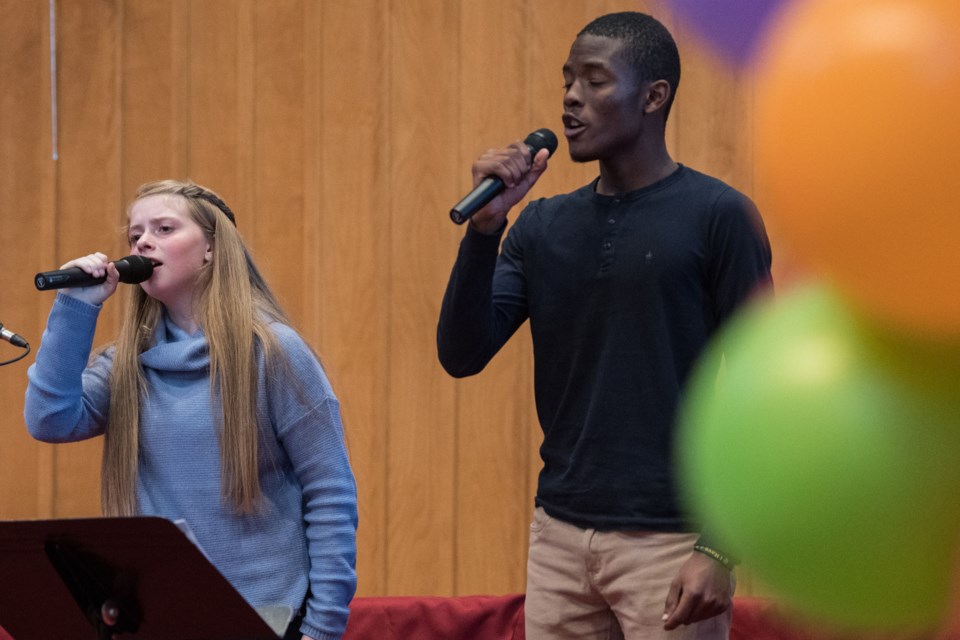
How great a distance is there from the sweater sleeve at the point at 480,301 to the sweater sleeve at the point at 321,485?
0.21m

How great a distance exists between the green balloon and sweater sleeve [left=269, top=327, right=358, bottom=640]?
1.03m

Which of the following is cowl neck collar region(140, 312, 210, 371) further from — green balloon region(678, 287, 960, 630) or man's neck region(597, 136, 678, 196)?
green balloon region(678, 287, 960, 630)

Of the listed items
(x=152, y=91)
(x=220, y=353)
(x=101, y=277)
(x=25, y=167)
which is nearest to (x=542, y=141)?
(x=220, y=353)

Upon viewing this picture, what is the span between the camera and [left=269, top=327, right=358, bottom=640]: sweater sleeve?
187 cm

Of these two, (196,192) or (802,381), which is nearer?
(802,381)

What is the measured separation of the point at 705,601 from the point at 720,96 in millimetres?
1970

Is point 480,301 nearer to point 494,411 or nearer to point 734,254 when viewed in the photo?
point 734,254

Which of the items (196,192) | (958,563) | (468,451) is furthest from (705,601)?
(468,451)

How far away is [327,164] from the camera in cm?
338

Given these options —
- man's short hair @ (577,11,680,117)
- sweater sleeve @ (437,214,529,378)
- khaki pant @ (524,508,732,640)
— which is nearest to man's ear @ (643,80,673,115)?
man's short hair @ (577,11,680,117)

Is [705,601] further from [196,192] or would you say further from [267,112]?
[267,112]

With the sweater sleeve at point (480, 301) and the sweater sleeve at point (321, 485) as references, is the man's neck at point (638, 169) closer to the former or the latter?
the sweater sleeve at point (480, 301)

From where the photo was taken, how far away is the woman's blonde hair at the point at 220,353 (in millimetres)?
1855

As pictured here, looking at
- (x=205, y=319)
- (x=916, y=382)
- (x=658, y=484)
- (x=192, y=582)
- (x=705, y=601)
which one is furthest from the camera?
(x=205, y=319)
